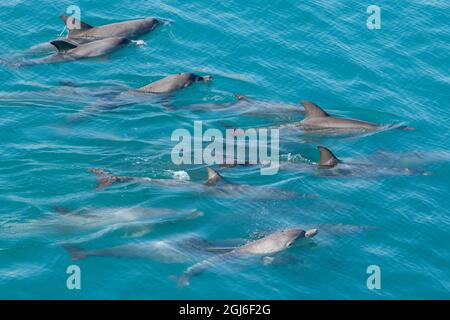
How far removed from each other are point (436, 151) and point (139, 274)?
40.7 feet

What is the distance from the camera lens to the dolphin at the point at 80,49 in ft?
117

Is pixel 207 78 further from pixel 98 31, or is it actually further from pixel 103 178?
pixel 103 178

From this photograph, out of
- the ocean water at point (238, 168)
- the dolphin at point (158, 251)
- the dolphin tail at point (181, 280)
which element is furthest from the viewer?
the dolphin at point (158, 251)

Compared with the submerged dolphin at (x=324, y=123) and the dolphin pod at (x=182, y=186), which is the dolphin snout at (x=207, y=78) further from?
the submerged dolphin at (x=324, y=123)

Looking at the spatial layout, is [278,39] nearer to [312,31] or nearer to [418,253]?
[312,31]

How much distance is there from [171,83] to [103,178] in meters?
6.57

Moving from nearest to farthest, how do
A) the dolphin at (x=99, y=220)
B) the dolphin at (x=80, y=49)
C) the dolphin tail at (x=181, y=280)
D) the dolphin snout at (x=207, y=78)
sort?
the dolphin tail at (x=181, y=280) → the dolphin at (x=99, y=220) → the dolphin snout at (x=207, y=78) → the dolphin at (x=80, y=49)

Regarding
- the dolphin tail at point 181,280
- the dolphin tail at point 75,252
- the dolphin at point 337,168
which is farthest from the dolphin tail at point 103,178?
the dolphin tail at point 181,280

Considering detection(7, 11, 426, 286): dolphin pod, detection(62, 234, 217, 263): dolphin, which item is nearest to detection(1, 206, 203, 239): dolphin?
detection(7, 11, 426, 286): dolphin pod

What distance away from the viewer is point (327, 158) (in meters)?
30.1

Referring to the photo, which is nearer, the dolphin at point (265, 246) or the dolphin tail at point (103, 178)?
the dolphin at point (265, 246)

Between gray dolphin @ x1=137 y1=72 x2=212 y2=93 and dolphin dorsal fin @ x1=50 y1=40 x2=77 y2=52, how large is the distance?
3.82 meters

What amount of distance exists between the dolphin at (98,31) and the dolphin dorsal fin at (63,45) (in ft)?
3.81
